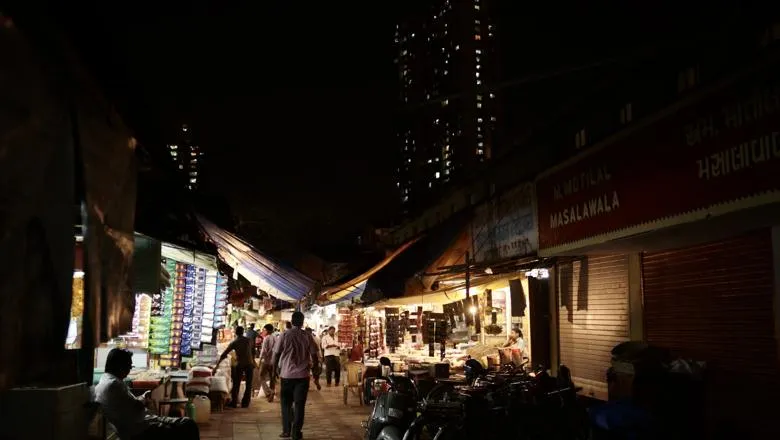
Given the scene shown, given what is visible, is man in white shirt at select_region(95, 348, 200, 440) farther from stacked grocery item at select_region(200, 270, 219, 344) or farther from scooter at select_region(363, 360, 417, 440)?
stacked grocery item at select_region(200, 270, 219, 344)

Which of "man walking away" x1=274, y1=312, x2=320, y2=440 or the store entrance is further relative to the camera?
the store entrance

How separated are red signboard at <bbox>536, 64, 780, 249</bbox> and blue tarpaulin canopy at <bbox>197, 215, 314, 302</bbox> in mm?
5913

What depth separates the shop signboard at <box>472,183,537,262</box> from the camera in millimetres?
12086

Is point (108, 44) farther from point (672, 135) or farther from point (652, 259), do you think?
point (652, 259)

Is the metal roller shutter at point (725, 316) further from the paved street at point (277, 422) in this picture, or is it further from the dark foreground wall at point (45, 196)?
the dark foreground wall at point (45, 196)

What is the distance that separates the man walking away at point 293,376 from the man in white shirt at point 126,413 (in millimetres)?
4735

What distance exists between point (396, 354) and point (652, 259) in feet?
37.5

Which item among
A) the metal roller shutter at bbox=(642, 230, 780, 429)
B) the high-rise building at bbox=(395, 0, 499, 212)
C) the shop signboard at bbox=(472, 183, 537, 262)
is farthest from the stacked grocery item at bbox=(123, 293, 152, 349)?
the high-rise building at bbox=(395, 0, 499, 212)

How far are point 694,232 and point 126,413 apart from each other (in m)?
6.19

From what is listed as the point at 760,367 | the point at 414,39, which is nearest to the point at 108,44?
the point at 760,367

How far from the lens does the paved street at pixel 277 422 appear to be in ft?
39.7

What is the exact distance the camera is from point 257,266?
14.4m

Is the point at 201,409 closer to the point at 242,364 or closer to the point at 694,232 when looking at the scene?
the point at 242,364

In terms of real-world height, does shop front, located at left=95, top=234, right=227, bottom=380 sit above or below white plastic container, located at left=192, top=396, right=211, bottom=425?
above
